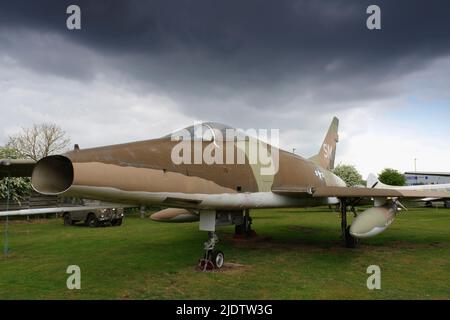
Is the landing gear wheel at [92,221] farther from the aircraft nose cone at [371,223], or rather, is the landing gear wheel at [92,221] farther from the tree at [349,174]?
the tree at [349,174]

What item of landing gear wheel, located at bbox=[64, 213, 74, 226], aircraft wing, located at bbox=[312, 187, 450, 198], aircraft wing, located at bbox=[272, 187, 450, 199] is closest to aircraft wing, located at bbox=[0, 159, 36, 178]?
aircraft wing, located at bbox=[272, 187, 450, 199]

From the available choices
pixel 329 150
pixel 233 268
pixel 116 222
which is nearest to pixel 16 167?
pixel 233 268

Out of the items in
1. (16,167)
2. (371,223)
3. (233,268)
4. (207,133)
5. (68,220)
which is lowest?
(68,220)

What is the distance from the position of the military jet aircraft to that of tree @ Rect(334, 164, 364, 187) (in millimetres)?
39779

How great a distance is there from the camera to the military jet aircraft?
200 inches

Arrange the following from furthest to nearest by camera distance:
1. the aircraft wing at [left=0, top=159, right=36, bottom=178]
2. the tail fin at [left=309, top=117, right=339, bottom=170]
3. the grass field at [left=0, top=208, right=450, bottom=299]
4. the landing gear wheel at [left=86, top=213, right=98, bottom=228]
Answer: the landing gear wheel at [left=86, top=213, right=98, bottom=228] → the tail fin at [left=309, top=117, right=339, bottom=170] → the aircraft wing at [left=0, top=159, right=36, bottom=178] → the grass field at [left=0, top=208, right=450, bottom=299]

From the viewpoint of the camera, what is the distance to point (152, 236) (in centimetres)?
1429

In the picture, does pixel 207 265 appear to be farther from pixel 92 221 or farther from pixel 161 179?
pixel 92 221

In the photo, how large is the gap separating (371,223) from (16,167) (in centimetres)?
925

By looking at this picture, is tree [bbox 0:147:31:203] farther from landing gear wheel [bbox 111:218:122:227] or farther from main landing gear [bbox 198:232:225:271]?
main landing gear [bbox 198:232:225:271]

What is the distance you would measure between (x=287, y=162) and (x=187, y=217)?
335cm

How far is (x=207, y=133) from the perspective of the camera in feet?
24.8
